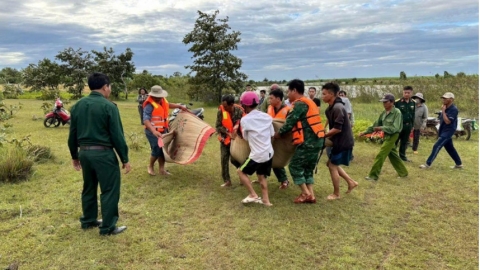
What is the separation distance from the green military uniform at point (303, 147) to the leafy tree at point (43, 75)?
36376mm

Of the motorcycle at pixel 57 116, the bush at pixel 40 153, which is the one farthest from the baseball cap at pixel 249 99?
the motorcycle at pixel 57 116

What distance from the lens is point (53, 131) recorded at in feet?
40.7

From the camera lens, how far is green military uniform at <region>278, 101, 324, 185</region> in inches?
189

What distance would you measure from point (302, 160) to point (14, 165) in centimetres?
499

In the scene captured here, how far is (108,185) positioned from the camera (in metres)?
3.96

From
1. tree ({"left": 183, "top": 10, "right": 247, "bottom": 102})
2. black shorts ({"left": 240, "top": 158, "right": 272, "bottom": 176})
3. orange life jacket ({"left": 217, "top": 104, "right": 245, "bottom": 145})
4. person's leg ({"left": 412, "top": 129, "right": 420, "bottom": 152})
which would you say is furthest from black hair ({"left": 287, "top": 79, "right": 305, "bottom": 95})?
tree ({"left": 183, "top": 10, "right": 247, "bottom": 102})

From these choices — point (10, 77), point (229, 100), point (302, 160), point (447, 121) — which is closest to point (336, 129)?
point (302, 160)

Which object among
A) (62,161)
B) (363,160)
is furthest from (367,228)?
(62,161)

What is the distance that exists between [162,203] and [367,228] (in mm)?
2949

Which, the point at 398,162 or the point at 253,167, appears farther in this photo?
the point at 398,162

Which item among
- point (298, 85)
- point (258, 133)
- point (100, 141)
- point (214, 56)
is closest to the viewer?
point (100, 141)

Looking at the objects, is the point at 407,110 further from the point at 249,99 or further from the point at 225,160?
the point at 249,99

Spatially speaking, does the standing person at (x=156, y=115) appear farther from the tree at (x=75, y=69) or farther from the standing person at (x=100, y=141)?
the tree at (x=75, y=69)

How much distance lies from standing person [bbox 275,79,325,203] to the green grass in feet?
1.99
